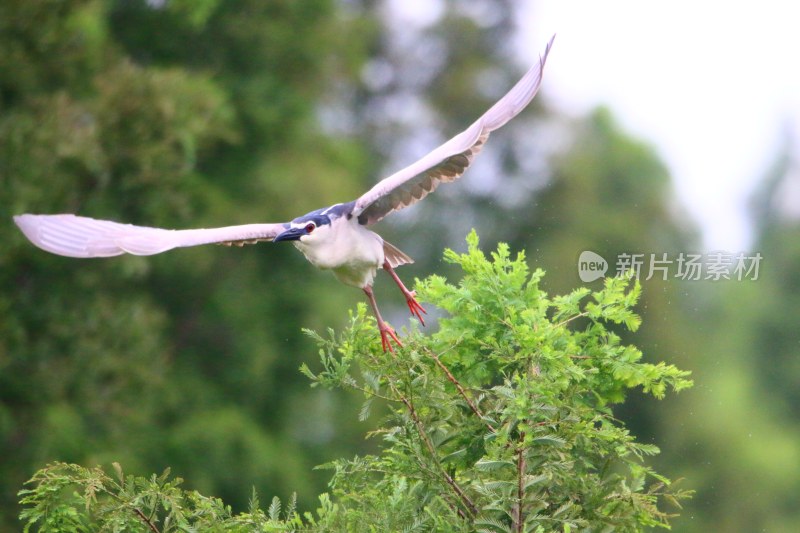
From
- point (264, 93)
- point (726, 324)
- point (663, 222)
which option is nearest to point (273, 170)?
point (264, 93)

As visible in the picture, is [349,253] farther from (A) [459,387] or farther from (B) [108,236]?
(A) [459,387]

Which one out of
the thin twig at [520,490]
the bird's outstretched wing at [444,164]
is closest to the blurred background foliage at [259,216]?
the bird's outstretched wing at [444,164]

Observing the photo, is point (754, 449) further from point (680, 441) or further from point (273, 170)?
point (273, 170)

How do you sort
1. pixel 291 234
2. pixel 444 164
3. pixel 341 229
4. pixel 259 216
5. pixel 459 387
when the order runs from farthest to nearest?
pixel 259 216
pixel 444 164
pixel 341 229
pixel 291 234
pixel 459 387

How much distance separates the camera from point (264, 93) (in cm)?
2142

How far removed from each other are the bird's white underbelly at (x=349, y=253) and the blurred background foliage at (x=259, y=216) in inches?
328

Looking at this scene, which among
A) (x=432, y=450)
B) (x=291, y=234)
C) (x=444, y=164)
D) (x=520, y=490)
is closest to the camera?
(x=520, y=490)

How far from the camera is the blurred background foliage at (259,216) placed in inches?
621

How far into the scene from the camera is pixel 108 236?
705 cm

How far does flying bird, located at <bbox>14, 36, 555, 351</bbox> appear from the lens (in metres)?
6.81

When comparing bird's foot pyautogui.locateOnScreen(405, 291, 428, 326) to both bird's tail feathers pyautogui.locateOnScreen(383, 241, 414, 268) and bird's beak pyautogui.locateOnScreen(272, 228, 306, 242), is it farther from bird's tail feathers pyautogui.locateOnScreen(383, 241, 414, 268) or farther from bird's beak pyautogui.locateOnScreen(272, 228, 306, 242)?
bird's beak pyautogui.locateOnScreen(272, 228, 306, 242)

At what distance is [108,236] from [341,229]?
126 cm

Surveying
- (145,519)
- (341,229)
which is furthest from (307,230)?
(145,519)

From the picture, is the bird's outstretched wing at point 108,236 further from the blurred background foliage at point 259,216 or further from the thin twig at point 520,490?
the blurred background foliage at point 259,216
